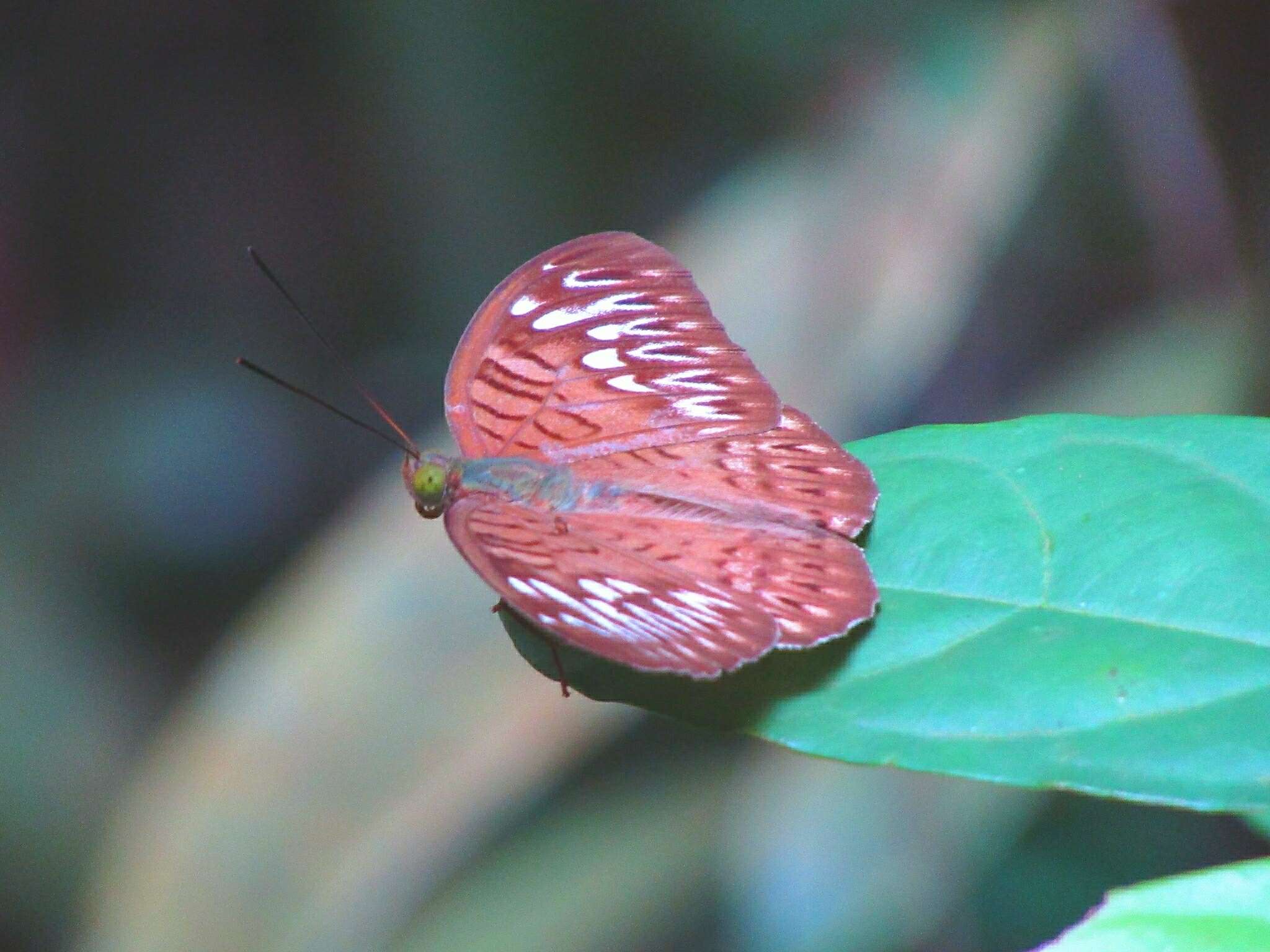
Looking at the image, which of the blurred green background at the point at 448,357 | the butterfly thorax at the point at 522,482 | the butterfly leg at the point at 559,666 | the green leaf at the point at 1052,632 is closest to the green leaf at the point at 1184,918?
the green leaf at the point at 1052,632

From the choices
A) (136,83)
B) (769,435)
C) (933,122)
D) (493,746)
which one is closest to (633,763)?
(493,746)

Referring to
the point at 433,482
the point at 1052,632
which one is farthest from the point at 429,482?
the point at 1052,632

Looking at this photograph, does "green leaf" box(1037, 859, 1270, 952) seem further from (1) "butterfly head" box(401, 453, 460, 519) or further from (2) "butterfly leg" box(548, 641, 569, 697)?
(1) "butterfly head" box(401, 453, 460, 519)

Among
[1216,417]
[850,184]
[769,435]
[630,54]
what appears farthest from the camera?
[630,54]

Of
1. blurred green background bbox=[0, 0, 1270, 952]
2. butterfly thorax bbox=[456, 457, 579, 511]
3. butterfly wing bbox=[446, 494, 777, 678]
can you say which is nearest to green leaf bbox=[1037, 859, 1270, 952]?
butterfly wing bbox=[446, 494, 777, 678]

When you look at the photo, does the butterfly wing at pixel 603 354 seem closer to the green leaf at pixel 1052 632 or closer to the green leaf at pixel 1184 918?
the green leaf at pixel 1052 632

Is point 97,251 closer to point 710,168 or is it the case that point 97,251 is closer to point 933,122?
point 710,168

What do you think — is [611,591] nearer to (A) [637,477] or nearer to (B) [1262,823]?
(A) [637,477]
